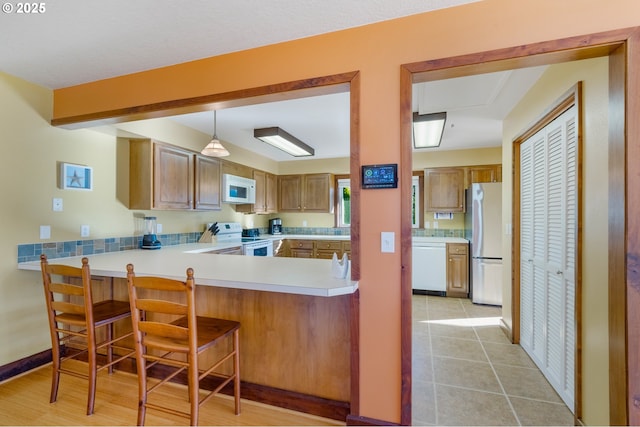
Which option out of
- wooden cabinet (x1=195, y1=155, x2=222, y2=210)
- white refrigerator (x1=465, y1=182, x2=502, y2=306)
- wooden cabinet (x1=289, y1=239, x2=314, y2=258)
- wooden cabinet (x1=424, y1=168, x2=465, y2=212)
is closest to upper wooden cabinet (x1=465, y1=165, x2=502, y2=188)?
wooden cabinet (x1=424, y1=168, x2=465, y2=212)

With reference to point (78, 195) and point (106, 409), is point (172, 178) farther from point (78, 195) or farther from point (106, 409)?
point (106, 409)

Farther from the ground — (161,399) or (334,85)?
(334,85)

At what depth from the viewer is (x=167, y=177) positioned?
324 cm

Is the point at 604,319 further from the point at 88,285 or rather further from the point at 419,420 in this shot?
the point at 88,285

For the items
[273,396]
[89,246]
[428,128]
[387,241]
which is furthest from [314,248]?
[387,241]

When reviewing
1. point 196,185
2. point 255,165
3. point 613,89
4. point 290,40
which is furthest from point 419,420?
point 255,165

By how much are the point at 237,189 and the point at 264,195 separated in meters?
0.94

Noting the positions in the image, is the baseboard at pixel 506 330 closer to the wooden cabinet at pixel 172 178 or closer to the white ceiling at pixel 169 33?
the white ceiling at pixel 169 33

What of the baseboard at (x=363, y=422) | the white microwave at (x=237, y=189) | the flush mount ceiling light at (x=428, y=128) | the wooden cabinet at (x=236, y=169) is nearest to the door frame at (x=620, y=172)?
the baseboard at (x=363, y=422)

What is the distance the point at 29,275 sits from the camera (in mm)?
2355

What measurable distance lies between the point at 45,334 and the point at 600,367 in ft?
12.7

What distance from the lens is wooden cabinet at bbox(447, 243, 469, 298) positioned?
441cm

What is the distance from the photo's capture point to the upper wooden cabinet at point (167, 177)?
3.05m

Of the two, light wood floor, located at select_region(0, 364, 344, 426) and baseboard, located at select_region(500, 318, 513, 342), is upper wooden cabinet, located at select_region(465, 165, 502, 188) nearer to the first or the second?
baseboard, located at select_region(500, 318, 513, 342)
